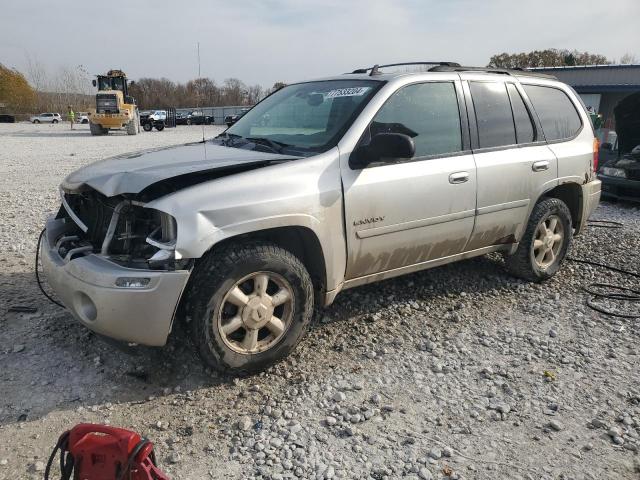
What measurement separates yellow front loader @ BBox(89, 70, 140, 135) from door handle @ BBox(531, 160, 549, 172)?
30.5 meters

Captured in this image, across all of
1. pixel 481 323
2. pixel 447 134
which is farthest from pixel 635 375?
pixel 447 134

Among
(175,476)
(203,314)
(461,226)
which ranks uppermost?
(461,226)

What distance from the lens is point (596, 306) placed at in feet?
14.6

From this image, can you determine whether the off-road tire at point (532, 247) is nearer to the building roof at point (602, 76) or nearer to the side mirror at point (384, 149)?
the side mirror at point (384, 149)

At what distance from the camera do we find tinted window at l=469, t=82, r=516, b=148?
424cm

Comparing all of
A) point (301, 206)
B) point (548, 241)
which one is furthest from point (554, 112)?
point (301, 206)

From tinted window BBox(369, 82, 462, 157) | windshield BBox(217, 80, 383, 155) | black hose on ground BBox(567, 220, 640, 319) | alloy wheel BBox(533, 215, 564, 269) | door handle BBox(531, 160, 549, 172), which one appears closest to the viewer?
windshield BBox(217, 80, 383, 155)

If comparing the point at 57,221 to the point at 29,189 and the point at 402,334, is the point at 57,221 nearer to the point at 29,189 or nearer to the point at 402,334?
the point at 402,334

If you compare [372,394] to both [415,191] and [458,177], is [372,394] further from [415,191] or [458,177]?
[458,177]

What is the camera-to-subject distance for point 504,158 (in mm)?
4297

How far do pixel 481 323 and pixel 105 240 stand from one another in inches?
111

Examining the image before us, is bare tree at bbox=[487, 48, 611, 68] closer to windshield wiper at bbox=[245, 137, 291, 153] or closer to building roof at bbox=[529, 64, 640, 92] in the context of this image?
building roof at bbox=[529, 64, 640, 92]

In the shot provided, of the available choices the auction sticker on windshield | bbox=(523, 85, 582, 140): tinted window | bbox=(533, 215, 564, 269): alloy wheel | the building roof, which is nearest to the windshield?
the auction sticker on windshield

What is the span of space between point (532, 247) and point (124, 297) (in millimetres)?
3611
